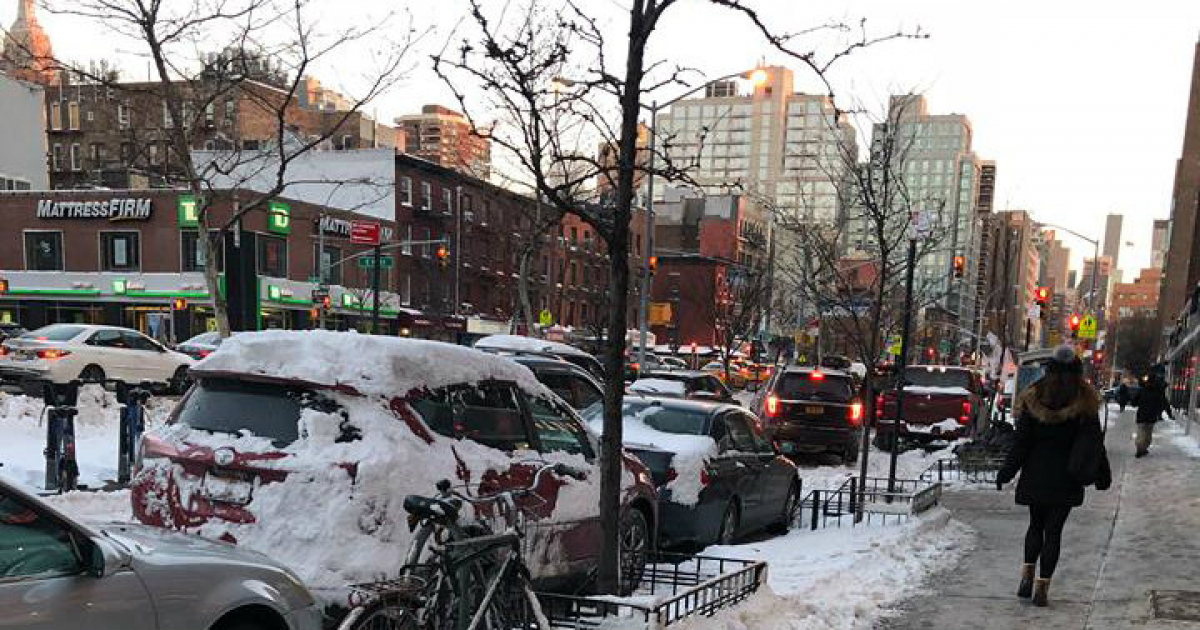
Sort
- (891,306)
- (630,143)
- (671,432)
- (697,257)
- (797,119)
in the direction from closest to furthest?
(630,143)
(671,432)
(891,306)
(697,257)
(797,119)

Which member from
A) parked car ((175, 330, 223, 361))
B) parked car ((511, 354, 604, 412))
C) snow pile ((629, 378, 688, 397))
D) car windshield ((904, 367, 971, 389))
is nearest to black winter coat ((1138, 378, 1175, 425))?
car windshield ((904, 367, 971, 389))

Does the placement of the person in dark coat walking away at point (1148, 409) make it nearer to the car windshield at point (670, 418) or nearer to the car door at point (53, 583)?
the car windshield at point (670, 418)

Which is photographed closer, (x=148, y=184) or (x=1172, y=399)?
(x=1172, y=399)

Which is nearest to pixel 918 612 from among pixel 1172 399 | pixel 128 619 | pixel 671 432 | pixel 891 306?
pixel 671 432

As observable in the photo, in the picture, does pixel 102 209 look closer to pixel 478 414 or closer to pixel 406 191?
pixel 406 191

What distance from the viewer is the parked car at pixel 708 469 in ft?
25.2

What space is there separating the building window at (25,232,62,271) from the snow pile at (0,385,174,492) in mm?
32851

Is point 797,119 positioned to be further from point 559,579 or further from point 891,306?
point 559,579

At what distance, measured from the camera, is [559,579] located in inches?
215

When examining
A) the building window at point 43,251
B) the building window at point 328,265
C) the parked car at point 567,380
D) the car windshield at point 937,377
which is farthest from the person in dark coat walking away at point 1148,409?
the building window at point 43,251

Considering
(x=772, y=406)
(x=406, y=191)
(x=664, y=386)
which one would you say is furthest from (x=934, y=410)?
(x=406, y=191)

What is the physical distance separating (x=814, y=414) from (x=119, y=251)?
128 ft

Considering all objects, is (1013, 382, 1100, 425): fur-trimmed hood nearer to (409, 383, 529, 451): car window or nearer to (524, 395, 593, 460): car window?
(524, 395, 593, 460): car window

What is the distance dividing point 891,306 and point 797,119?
231ft
